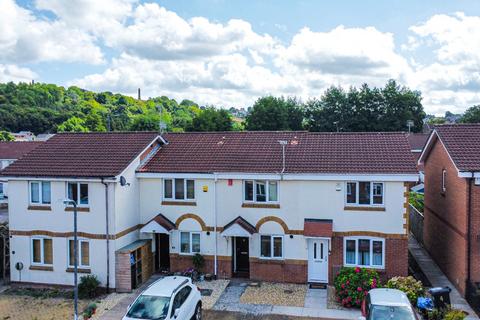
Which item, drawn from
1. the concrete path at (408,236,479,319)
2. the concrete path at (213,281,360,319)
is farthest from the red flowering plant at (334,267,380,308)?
the concrete path at (408,236,479,319)

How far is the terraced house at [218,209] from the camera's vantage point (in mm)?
19812

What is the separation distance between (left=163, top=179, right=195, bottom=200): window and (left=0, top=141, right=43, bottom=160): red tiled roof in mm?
39584

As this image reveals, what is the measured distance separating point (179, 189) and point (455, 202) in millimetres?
12452

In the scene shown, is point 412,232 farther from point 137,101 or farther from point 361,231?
point 137,101

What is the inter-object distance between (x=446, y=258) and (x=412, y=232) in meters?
8.95

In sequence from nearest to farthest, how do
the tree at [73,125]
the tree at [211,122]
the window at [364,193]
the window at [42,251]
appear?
1. the window at [364,193]
2. the window at [42,251]
3. the tree at [211,122]
4. the tree at [73,125]

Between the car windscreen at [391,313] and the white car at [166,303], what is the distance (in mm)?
5908

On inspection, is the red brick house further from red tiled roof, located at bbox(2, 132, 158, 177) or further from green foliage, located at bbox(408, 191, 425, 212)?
red tiled roof, located at bbox(2, 132, 158, 177)

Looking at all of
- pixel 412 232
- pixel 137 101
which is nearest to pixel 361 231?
pixel 412 232

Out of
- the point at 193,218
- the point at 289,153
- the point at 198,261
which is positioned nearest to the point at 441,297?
the point at 289,153

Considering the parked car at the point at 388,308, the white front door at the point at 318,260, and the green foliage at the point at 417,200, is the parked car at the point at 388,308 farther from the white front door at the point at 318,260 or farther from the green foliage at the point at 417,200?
the green foliage at the point at 417,200

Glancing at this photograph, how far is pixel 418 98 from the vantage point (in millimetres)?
71500

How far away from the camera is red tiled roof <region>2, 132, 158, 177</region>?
20500mm

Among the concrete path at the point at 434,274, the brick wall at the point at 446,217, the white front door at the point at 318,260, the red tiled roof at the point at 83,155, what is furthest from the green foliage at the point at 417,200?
the red tiled roof at the point at 83,155
